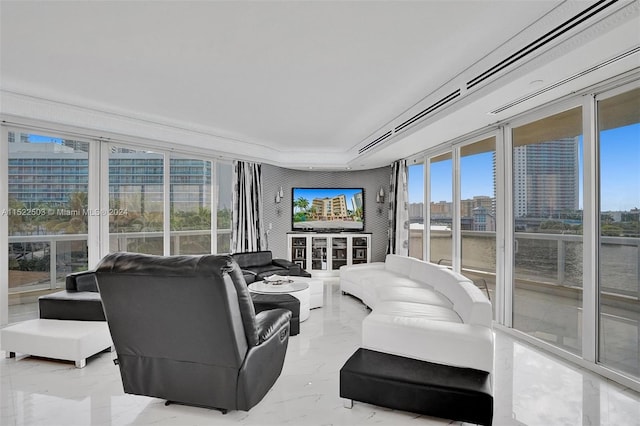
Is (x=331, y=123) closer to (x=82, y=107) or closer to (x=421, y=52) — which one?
(x=421, y=52)

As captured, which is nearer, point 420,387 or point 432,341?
point 420,387

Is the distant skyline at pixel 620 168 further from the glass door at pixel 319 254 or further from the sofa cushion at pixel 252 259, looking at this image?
the glass door at pixel 319 254

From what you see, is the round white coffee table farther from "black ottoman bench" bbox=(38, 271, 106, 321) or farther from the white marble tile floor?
"black ottoman bench" bbox=(38, 271, 106, 321)

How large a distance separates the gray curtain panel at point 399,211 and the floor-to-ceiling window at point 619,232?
3742mm

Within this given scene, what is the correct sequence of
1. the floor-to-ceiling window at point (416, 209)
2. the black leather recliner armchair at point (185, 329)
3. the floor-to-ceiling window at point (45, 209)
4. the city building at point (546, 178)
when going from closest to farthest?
1. the black leather recliner armchair at point (185, 329)
2. the city building at point (546, 178)
3. the floor-to-ceiling window at point (45, 209)
4. the floor-to-ceiling window at point (416, 209)

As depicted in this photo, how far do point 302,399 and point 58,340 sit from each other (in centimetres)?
223

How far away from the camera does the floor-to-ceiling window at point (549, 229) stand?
10.5ft

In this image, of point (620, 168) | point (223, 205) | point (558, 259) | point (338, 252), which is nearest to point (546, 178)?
point (620, 168)

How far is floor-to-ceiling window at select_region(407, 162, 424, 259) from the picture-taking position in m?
6.09

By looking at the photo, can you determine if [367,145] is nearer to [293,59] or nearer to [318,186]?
[318,186]

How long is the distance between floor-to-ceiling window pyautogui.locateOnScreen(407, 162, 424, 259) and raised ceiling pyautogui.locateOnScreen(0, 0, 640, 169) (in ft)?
4.64

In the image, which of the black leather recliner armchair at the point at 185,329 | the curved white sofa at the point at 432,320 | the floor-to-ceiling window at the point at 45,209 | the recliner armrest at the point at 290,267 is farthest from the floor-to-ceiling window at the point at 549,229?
the floor-to-ceiling window at the point at 45,209

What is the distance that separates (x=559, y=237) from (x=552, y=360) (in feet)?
3.75

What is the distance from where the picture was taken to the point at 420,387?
213 cm
